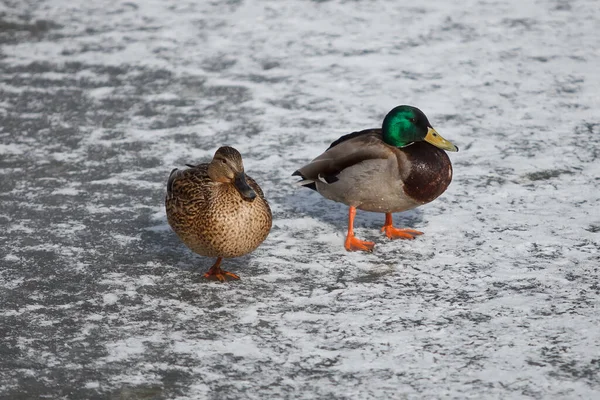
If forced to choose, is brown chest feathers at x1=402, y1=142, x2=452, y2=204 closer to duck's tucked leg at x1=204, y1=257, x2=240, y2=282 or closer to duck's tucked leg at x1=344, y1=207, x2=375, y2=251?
duck's tucked leg at x1=344, y1=207, x2=375, y2=251

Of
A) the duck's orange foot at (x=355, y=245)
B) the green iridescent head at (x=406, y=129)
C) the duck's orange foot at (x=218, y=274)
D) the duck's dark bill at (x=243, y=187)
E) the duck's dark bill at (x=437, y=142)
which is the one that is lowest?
the duck's orange foot at (x=218, y=274)

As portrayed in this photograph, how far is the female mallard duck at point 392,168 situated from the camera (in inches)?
199

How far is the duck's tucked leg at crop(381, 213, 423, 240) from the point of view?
5293 millimetres

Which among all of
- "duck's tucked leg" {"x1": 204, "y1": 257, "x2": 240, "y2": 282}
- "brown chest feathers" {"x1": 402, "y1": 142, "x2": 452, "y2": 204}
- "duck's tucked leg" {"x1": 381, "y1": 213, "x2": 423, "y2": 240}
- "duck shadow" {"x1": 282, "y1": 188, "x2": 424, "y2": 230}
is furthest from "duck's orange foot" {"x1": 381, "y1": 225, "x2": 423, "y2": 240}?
"duck's tucked leg" {"x1": 204, "y1": 257, "x2": 240, "y2": 282}

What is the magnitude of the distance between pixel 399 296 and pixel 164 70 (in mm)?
4234

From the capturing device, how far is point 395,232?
5.32 m

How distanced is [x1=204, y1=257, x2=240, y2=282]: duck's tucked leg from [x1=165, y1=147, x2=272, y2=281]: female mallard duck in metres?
0.09

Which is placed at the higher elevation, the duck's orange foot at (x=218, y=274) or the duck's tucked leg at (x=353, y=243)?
A: the duck's tucked leg at (x=353, y=243)

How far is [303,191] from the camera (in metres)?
6.01

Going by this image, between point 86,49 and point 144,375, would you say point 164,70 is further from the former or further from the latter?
point 144,375

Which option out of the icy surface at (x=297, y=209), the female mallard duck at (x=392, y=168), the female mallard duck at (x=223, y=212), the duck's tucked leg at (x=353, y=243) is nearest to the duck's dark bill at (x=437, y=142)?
the female mallard duck at (x=392, y=168)

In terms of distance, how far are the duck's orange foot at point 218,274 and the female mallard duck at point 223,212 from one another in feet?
0.37

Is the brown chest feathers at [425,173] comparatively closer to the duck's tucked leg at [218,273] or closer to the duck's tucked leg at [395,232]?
the duck's tucked leg at [395,232]

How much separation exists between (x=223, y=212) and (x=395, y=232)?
3.80ft
